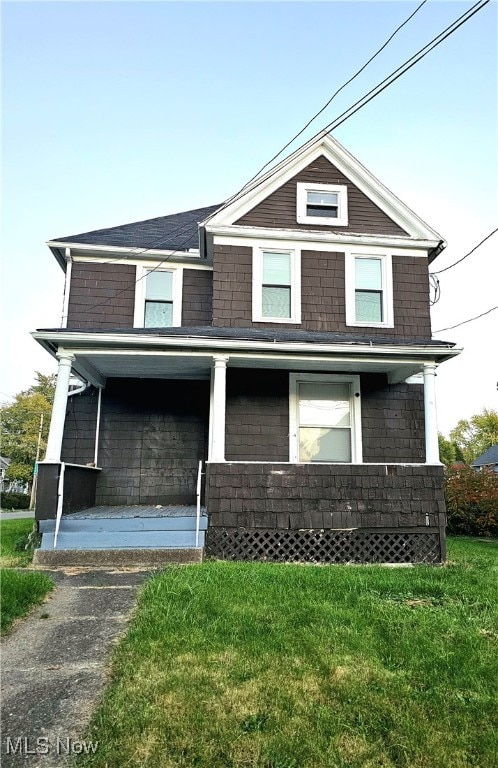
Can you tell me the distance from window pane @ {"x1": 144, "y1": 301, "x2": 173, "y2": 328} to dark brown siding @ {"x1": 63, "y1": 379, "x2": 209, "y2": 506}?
47.9 inches

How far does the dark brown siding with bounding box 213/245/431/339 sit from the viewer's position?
9289 millimetres

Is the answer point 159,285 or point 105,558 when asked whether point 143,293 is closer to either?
point 159,285

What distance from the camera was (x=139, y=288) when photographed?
1002 centimetres

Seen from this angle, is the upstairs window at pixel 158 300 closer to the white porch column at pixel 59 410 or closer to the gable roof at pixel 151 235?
the gable roof at pixel 151 235

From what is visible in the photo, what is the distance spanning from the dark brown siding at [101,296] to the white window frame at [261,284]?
8.28 feet

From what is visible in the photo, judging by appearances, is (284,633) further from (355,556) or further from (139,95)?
(139,95)

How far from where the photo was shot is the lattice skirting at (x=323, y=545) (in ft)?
24.0

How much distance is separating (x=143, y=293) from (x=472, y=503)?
9354 mm

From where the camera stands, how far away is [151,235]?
1090 centimetres

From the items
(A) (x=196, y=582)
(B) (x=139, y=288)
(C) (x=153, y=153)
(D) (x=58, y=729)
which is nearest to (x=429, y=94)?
(B) (x=139, y=288)

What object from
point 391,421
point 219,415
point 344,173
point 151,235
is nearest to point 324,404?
point 391,421

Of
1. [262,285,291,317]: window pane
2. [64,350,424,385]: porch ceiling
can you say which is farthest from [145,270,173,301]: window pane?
[262,285,291,317]: window pane

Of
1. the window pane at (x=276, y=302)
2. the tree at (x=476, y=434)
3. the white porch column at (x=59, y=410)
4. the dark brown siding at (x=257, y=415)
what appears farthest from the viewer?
the tree at (x=476, y=434)

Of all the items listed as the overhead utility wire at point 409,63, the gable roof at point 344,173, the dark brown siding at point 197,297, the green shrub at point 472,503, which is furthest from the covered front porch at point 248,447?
the green shrub at point 472,503
